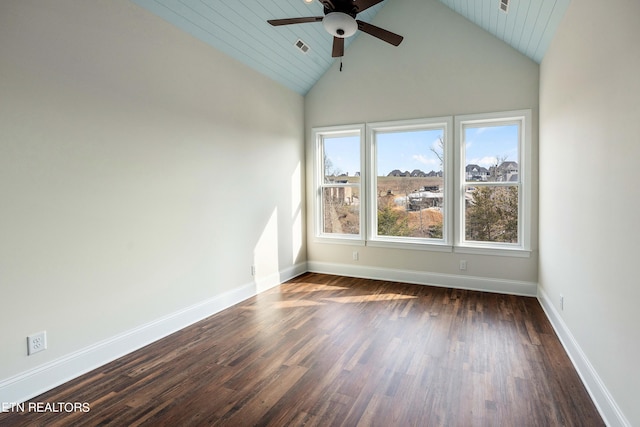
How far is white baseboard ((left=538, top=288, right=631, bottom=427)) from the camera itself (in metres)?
1.94

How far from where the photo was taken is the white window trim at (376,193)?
4.71m

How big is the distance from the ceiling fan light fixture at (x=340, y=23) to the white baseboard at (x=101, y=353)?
9.57 ft

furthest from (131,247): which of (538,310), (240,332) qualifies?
(538,310)

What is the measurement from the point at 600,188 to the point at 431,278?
2866 mm

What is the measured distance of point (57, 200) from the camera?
2463mm

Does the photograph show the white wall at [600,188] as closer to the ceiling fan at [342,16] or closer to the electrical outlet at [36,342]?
the ceiling fan at [342,16]

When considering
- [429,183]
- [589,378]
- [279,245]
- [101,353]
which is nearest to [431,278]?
[429,183]

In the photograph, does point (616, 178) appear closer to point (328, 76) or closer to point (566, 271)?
point (566, 271)

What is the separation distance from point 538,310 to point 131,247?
4.13 metres

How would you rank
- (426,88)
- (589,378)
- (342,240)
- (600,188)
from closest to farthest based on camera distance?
(600,188), (589,378), (426,88), (342,240)

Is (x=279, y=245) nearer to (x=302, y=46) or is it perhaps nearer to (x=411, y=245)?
(x=411, y=245)

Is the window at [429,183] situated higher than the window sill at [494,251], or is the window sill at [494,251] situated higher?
the window at [429,183]

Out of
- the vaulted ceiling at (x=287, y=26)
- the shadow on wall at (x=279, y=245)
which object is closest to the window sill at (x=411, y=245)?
the shadow on wall at (x=279, y=245)

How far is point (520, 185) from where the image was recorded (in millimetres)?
4402
